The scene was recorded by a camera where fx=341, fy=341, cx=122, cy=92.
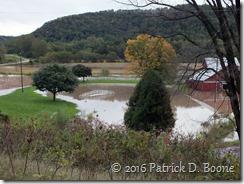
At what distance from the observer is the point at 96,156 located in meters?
2.48

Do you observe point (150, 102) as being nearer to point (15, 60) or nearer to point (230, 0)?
point (230, 0)

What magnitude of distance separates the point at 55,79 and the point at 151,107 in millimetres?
8882

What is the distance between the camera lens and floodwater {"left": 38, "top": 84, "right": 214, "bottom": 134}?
27.7 feet

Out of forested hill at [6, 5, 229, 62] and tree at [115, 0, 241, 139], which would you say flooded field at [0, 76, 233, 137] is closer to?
forested hill at [6, 5, 229, 62]

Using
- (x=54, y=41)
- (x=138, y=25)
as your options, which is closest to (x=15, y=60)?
(x=54, y=41)

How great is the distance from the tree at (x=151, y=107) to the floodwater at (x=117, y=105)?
1.10 ft

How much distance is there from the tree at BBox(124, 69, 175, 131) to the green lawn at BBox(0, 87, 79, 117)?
14.1 feet

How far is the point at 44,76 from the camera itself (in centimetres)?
1556

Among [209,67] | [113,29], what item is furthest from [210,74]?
[113,29]

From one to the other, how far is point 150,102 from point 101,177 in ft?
18.8

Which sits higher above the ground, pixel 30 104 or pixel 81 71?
pixel 81 71

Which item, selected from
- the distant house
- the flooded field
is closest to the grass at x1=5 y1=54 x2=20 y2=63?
the flooded field

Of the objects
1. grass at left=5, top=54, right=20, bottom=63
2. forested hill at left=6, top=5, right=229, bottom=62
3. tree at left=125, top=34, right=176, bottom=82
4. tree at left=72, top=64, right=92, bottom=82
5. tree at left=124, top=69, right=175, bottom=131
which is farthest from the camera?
tree at left=72, top=64, right=92, bottom=82

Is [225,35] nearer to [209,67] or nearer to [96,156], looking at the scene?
[209,67]
